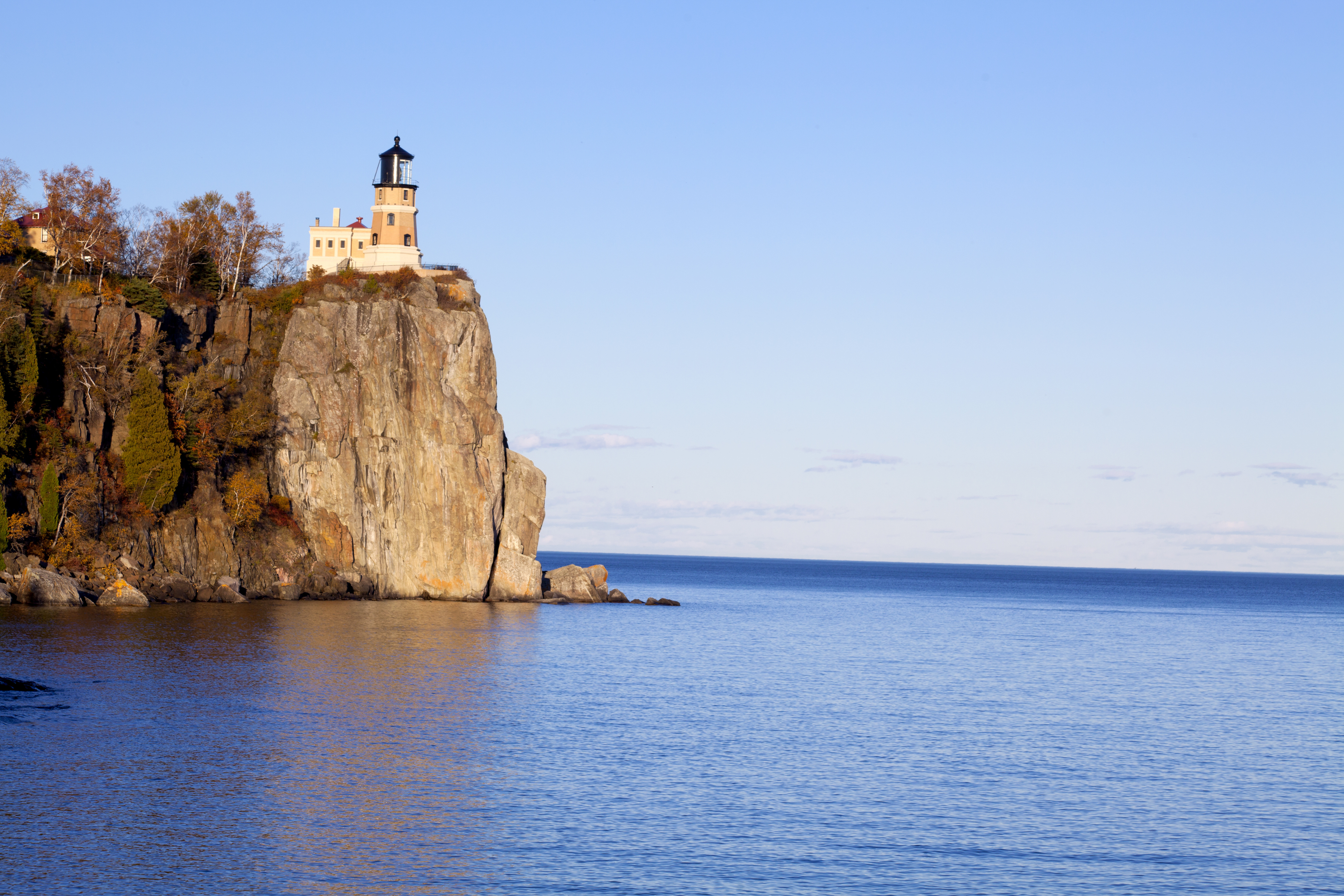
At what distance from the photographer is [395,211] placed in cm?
11562

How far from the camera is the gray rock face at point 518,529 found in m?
105

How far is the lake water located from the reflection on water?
0.13 metres

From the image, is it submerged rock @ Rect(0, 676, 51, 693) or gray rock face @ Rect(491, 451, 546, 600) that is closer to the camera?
submerged rock @ Rect(0, 676, 51, 693)

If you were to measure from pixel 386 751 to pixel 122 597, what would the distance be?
168 ft

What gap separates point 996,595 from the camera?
629ft

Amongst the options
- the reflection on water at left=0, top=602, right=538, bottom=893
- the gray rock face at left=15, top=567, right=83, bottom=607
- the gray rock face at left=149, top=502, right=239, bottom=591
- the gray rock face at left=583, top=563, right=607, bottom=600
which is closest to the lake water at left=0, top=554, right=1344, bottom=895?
the reflection on water at left=0, top=602, right=538, bottom=893

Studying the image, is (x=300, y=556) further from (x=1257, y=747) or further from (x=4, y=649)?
(x=1257, y=747)

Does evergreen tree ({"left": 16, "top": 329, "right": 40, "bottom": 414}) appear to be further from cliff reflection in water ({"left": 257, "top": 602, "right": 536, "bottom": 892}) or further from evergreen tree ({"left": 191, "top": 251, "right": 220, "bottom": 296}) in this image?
evergreen tree ({"left": 191, "top": 251, "right": 220, "bottom": 296})

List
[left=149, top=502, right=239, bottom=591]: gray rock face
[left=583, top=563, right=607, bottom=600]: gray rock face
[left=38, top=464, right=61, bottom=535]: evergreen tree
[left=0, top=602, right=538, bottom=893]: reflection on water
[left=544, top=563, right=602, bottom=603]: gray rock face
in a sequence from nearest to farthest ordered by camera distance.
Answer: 1. [left=0, top=602, right=538, bottom=893]: reflection on water
2. [left=38, top=464, right=61, bottom=535]: evergreen tree
3. [left=149, top=502, right=239, bottom=591]: gray rock face
4. [left=544, top=563, right=602, bottom=603]: gray rock face
5. [left=583, top=563, right=607, bottom=600]: gray rock face

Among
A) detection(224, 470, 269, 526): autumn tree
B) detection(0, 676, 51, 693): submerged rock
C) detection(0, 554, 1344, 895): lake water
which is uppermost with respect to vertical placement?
detection(224, 470, 269, 526): autumn tree

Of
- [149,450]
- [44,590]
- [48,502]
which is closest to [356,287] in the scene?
[149,450]

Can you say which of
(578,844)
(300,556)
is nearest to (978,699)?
(578,844)

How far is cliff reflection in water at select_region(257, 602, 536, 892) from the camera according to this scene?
87.8 ft

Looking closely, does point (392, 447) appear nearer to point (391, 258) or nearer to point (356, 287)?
point (356, 287)
